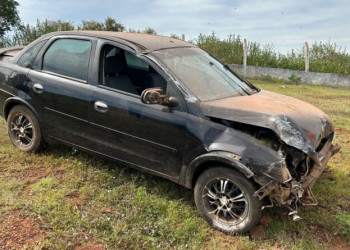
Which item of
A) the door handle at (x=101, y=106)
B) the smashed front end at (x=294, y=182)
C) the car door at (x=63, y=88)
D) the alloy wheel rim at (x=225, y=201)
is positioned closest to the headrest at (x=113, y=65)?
the car door at (x=63, y=88)

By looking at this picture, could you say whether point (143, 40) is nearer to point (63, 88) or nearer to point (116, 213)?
point (63, 88)

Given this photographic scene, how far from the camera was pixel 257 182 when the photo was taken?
322 cm

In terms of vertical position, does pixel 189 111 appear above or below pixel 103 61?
below

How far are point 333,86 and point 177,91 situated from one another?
1491 centimetres

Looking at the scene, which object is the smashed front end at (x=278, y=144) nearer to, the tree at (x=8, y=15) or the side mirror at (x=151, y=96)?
the side mirror at (x=151, y=96)

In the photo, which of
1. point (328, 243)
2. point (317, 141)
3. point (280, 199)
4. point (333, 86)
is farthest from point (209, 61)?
point (333, 86)

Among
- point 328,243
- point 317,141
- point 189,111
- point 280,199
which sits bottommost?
point 328,243

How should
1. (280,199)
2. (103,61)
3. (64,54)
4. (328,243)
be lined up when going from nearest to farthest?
(280,199)
(328,243)
(103,61)
(64,54)

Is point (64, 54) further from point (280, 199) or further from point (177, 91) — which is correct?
point (280, 199)

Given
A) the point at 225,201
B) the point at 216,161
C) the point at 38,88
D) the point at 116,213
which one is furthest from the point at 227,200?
A: the point at 38,88

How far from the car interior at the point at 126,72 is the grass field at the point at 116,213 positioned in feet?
3.69

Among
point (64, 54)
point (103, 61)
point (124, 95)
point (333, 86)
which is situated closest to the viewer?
point (124, 95)

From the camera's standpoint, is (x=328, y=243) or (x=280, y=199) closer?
(x=280, y=199)

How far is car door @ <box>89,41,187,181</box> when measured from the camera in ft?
12.0
